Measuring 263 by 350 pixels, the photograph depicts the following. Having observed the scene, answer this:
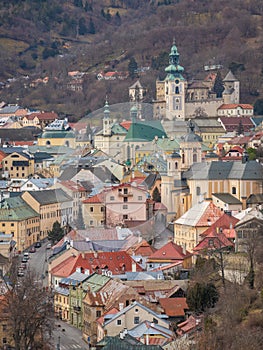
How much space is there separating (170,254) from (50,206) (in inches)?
502

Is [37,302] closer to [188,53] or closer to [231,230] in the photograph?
[231,230]

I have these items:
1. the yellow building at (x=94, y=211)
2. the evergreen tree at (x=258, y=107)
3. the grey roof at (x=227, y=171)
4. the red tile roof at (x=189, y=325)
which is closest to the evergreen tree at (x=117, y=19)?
the evergreen tree at (x=258, y=107)

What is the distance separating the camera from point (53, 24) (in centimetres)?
13912

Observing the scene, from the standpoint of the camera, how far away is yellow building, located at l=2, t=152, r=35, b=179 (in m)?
69.6

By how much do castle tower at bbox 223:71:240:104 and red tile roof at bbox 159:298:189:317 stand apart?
168ft

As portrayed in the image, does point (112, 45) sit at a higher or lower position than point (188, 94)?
higher

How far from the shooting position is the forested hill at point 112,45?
95.6 metres

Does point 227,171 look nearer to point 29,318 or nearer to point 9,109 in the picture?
point 29,318

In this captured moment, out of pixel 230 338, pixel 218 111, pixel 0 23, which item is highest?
pixel 0 23

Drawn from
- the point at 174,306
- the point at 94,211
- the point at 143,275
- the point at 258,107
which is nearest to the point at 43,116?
the point at 258,107

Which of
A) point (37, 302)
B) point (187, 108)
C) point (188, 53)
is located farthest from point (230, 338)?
point (188, 53)

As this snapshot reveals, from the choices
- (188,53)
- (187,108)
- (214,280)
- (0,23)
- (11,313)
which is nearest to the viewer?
(11,313)

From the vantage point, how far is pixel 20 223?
5084cm

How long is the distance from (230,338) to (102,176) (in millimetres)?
27397
